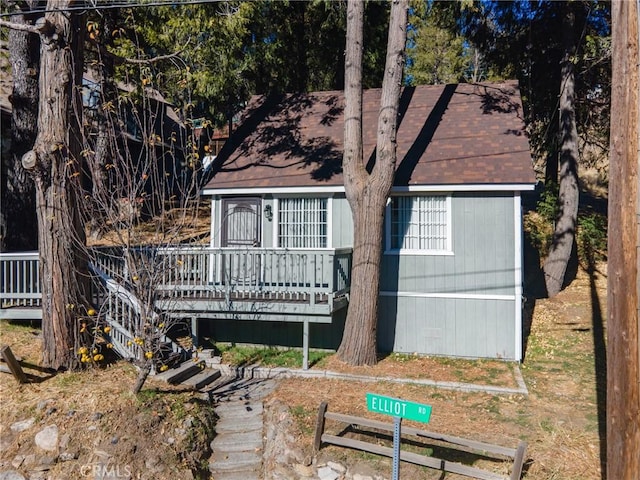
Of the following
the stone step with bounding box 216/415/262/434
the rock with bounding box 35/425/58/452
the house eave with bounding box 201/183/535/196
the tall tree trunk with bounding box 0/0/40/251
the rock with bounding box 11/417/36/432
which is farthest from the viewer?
the tall tree trunk with bounding box 0/0/40/251

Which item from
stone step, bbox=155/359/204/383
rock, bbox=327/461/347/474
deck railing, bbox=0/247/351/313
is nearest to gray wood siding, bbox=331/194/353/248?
deck railing, bbox=0/247/351/313

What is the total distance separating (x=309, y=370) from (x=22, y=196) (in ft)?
25.1

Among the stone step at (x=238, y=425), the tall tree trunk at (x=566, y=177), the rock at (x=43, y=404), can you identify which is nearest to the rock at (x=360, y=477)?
the stone step at (x=238, y=425)

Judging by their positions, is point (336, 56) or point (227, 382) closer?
point (227, 382)

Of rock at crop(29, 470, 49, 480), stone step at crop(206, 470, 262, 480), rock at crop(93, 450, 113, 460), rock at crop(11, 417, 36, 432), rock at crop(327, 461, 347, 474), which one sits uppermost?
rock at crop(11, 417, 36, 432)

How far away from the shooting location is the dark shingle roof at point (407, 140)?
396 inches

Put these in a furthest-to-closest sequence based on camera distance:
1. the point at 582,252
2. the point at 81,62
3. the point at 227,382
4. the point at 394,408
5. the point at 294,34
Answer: the point at 294,34 → the point at 582,252 → the point at 227,382 → the point at 81,62 → the point at 394,408

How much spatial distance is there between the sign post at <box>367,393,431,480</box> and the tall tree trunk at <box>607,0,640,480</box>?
5.77 ft

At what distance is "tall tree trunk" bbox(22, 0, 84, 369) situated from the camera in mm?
7035

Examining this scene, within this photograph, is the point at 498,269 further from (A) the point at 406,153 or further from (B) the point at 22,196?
(B) the point at 22,196

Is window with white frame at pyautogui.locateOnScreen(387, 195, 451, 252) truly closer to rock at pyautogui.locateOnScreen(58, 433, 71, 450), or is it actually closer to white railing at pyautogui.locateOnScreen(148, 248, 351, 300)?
white railing at pyautogui.locateOnScreen(148, 248, 351, 300)

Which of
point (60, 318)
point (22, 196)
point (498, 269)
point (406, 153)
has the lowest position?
point (60, 318)

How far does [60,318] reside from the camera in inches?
279

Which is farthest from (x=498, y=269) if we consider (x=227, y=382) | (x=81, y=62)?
(x=81, y=62)
